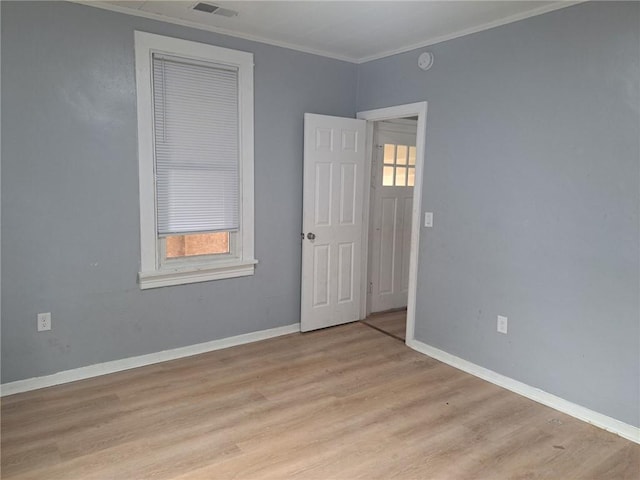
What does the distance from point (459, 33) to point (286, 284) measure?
2518 millimetres

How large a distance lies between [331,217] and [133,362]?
81.6 inches

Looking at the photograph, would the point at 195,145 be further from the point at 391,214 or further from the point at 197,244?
the point at 391,214

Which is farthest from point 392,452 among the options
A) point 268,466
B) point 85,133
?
point 85,133

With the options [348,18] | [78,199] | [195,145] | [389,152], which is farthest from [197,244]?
[389,152]

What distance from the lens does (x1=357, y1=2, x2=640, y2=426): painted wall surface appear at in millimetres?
2518

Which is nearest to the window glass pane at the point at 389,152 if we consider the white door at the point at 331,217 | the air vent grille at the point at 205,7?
the white door at the point at 331,217

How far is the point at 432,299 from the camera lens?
145 inches

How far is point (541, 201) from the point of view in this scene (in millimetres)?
2887

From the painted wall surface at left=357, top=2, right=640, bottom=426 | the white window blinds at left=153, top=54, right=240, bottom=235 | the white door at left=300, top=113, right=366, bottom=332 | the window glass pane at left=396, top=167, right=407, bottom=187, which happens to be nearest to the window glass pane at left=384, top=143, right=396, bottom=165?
the window glass pane at left=396, top=167, right=407, bottom=187

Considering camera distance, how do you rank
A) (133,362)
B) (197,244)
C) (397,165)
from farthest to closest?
(397,165) < (197,244) < (133,362)

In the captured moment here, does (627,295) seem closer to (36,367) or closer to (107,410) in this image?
(107,410)

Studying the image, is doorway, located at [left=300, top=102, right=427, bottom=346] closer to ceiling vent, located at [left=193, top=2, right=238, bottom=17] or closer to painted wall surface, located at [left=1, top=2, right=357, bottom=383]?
painted wall surface, located at [left=1, top=2, right=357, bottom=383]

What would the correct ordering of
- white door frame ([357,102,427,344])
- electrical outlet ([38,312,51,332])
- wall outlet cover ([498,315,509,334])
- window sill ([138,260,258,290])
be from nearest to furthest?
electrical outlet ([38,312,51,332]) < wall outlet cover ([498,315,509,334]) < window sill ([138,260,258,290]) < white door frame ([357,102,427,344])

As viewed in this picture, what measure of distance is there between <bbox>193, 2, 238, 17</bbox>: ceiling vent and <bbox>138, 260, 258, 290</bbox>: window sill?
1.88 metres
